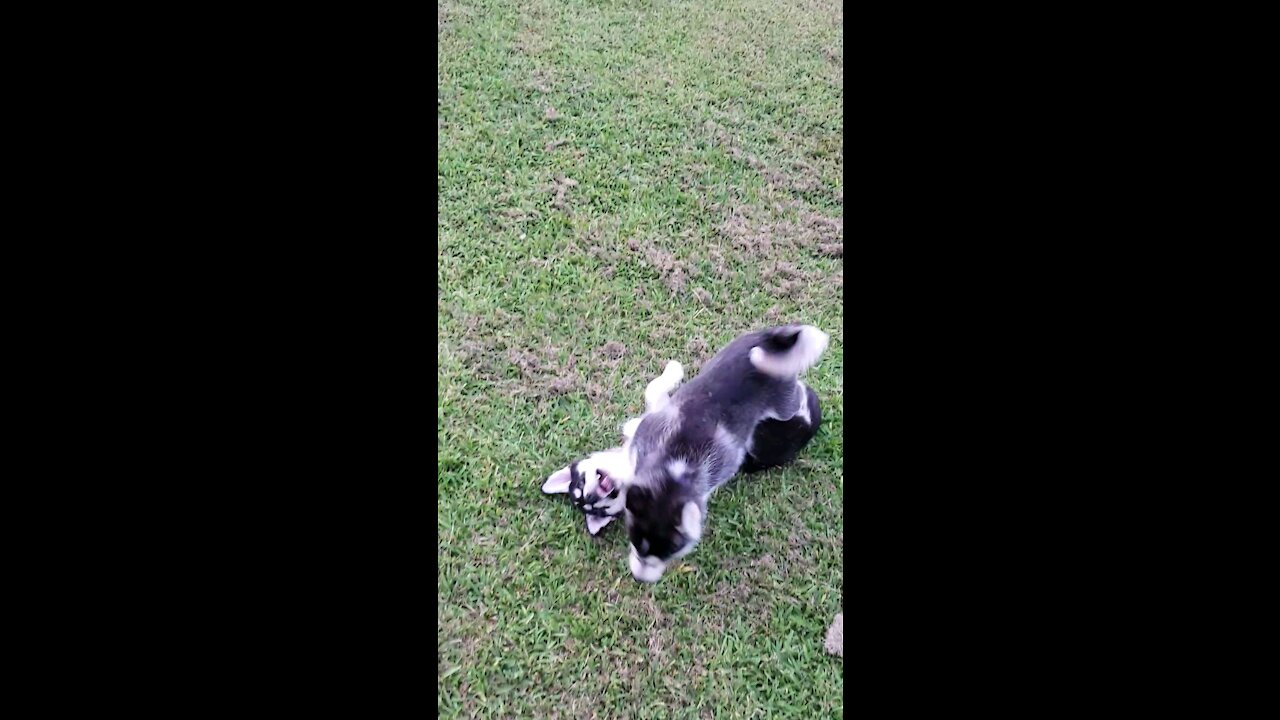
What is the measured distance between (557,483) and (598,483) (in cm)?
22

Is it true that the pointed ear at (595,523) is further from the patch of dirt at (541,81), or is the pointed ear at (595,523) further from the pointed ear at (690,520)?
the patch of dirt at (541,81)

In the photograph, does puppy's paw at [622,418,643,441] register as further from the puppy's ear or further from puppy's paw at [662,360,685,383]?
the puppy's ear

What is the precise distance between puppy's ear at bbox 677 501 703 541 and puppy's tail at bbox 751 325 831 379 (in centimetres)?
64

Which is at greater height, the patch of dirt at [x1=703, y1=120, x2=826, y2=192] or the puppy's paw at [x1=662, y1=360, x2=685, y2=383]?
the patch of dirt at [x1=703, y1=120, x2=826, y2=192]

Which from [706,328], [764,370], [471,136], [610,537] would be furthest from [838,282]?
[471,136]

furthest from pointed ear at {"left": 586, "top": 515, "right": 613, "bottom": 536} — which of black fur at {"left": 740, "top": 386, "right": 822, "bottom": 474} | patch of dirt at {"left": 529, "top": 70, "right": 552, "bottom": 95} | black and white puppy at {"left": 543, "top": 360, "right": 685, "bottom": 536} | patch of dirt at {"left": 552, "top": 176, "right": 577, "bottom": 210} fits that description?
patch of dirt at {"left": 529, "top": 70, "right": 552, "bottom": 95}

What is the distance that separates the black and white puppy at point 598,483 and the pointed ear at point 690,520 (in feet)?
0.93

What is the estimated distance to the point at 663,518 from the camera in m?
2.74

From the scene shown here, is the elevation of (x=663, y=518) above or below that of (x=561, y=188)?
below

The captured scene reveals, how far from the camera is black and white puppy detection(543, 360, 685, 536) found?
9.99 ft

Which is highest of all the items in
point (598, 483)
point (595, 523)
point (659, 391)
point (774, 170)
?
point (774, 170)

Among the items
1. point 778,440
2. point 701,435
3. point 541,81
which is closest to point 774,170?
point 541,81

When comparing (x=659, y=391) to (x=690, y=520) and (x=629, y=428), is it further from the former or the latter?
(x=690, y=520)
